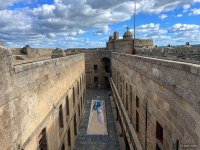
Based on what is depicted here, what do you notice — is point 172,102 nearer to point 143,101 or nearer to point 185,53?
point 143,101

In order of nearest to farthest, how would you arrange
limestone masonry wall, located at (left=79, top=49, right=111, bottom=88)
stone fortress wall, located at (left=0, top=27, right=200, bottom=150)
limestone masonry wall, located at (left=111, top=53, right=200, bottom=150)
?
1. limestone masonry wall, located at (left=111, top=53, right=200, bottom=150)
2. stone fortress wall, located at (left=0, top=27, right=200, bottom=150)
3. limestone masonry wall, located at (left=79, top=49, right=111, bottom=88)

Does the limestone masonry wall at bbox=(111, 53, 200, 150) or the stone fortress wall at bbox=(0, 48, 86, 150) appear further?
the stone fortress wall at bbox=(0, 48, 86, 150)

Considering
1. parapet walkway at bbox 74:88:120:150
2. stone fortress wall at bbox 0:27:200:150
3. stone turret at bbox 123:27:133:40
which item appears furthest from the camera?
stone turret at bbox 123:27:133:40

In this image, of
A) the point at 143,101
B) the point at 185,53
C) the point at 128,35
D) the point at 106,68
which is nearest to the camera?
the point at 143,101

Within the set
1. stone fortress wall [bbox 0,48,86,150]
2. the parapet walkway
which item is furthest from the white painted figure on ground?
stone fortress wall [bbox 0,48,86,150]

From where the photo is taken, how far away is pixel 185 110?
14.0ft

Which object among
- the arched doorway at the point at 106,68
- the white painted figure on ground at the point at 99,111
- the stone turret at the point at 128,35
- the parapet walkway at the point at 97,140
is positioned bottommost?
the parapet walkway at the point at 97,140

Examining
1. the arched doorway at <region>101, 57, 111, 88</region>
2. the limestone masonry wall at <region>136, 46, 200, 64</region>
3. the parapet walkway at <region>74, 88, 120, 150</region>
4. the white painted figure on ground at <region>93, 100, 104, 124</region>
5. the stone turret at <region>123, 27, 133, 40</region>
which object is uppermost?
the stone turret at <region>123, 27, 133, 40</region>

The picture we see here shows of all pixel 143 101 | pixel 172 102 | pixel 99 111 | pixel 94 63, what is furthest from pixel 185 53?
pixel 94 63

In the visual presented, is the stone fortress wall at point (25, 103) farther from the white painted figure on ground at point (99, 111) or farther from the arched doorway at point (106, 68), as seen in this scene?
the arched doorway at point (106, 68)

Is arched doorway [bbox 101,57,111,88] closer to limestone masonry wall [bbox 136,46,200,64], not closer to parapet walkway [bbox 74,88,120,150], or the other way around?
parapet walkway [bbox 74,88,120,150]

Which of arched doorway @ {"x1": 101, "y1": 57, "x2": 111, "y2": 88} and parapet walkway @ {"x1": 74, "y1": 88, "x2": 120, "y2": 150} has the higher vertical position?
arched doorway @ {"x1": 101, "y1": 57, "x2": 111, "y2": 88}

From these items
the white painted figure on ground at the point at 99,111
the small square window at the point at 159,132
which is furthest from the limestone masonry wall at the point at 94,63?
the small square window at the point at 159,132

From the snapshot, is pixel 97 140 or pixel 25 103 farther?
pixel 97 140
